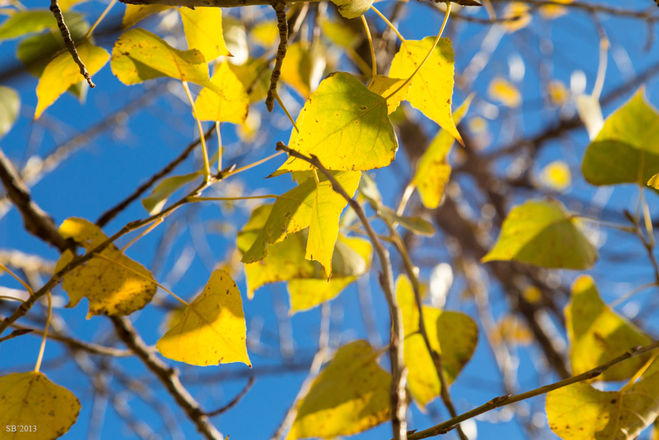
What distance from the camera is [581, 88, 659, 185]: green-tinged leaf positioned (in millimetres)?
479

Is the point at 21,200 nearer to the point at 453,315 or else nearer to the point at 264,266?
the point at 264,266

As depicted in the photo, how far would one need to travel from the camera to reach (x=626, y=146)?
49 centimetres

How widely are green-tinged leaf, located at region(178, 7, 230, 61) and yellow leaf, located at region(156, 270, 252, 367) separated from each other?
0.51 feet

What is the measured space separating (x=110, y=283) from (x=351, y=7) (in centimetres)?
27

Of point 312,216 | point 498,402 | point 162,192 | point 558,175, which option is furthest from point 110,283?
point 558,175

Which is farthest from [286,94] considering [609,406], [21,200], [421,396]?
[609,406]

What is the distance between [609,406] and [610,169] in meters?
0.24

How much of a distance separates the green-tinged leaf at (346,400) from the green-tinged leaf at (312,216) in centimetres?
17

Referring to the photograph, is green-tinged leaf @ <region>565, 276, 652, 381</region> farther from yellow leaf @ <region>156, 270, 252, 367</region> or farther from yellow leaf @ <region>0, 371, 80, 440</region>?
yellow leaf @ <region>0, 371, 80, 440</region>

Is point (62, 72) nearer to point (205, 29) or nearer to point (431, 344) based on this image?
point (205, 29)

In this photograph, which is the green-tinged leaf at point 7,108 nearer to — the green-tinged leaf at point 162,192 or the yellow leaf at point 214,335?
the green-tinged leaf at point 162,192

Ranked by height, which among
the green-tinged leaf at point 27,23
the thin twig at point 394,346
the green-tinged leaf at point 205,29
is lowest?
the thin twig at point 394,346

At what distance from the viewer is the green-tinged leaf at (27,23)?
48cm

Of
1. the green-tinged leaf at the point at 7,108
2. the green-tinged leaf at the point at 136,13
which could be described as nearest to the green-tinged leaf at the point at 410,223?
the green-tinged leaf at the point at 136,13
